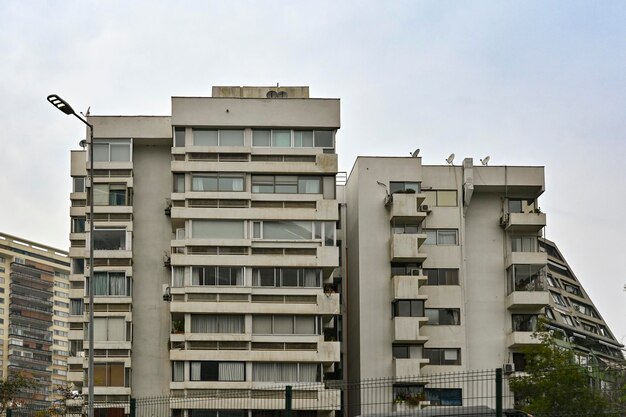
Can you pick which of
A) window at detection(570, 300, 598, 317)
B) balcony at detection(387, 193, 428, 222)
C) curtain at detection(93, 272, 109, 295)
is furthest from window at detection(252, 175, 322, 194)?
window at detection(570, 300, 598, 317)

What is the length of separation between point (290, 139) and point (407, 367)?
14.1 metres

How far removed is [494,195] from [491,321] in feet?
25.0

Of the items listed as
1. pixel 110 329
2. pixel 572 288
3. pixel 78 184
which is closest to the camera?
pixel 110 329

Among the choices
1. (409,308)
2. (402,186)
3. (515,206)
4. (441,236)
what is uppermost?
(402,186)

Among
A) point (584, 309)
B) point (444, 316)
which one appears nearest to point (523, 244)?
point (444, 316)

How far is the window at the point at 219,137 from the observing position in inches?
2384

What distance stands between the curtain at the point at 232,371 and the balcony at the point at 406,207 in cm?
1222

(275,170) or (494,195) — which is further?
(494,195)

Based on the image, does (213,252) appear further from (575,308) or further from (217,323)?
(575,308)

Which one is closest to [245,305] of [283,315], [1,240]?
[283,315]

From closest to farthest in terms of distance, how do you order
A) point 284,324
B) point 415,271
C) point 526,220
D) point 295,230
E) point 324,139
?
point 284,324 < point 295,230 < point 324,139 < point 415,271 < point 526,220

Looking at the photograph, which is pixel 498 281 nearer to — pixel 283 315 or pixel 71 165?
pixel 283 315

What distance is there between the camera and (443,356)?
62.5 metres

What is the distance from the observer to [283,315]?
58.7 metres
